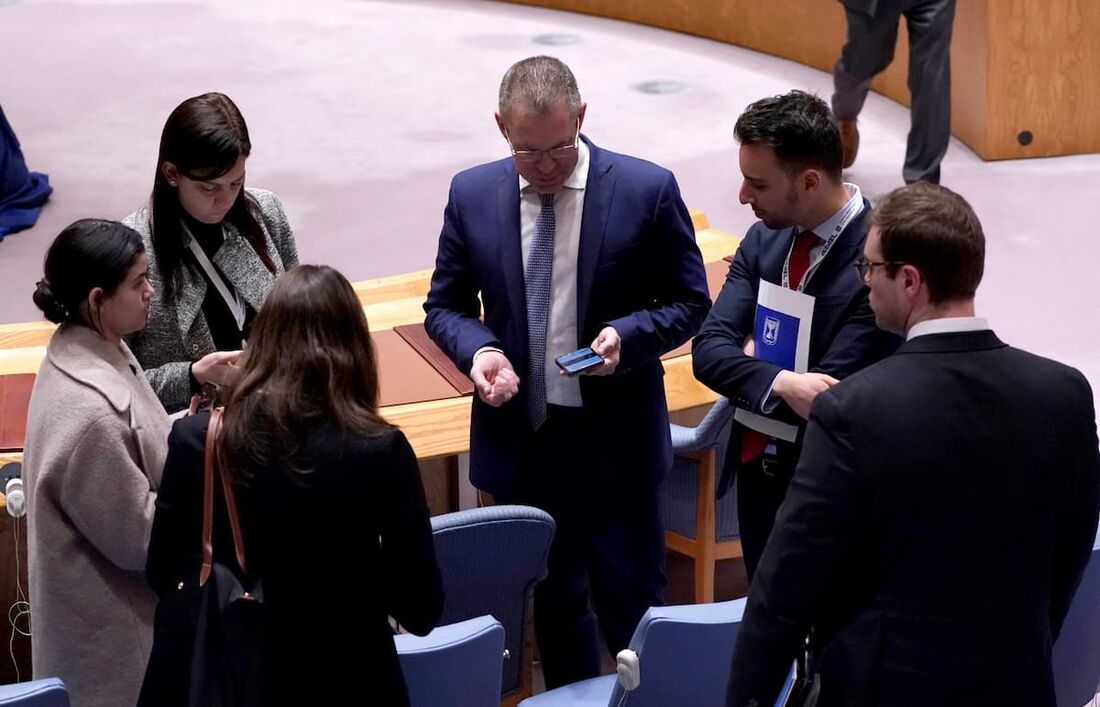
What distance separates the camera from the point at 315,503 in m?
2.13

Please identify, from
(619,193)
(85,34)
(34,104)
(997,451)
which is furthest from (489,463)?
(85,34)

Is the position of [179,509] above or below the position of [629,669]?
above

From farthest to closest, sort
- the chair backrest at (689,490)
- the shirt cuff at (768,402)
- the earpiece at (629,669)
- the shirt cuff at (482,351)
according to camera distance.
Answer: the chair backrest at (689,490) < the shirt cuff at (482,351) < the shirt cuff at (768,402) < the earpiece at (629,669)

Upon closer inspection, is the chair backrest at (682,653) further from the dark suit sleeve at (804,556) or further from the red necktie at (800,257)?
the red necktie at (800,257)

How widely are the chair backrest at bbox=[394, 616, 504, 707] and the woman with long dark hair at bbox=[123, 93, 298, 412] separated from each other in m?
0.81

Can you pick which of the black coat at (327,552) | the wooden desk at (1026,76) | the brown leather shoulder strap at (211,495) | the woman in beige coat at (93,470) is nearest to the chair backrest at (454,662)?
the black coat at (327,552)

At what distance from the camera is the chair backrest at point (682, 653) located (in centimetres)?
235

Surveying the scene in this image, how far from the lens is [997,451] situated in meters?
1.96

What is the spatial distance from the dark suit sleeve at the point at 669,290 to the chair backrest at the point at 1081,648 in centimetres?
87

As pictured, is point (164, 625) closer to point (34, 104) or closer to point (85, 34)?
point (34, 104)

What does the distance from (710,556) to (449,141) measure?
4450mm

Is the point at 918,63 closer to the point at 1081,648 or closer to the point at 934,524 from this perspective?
the point at 1081,648

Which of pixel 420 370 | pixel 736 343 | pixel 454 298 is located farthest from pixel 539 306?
pixel 420 370

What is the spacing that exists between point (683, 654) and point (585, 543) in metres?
0.78
